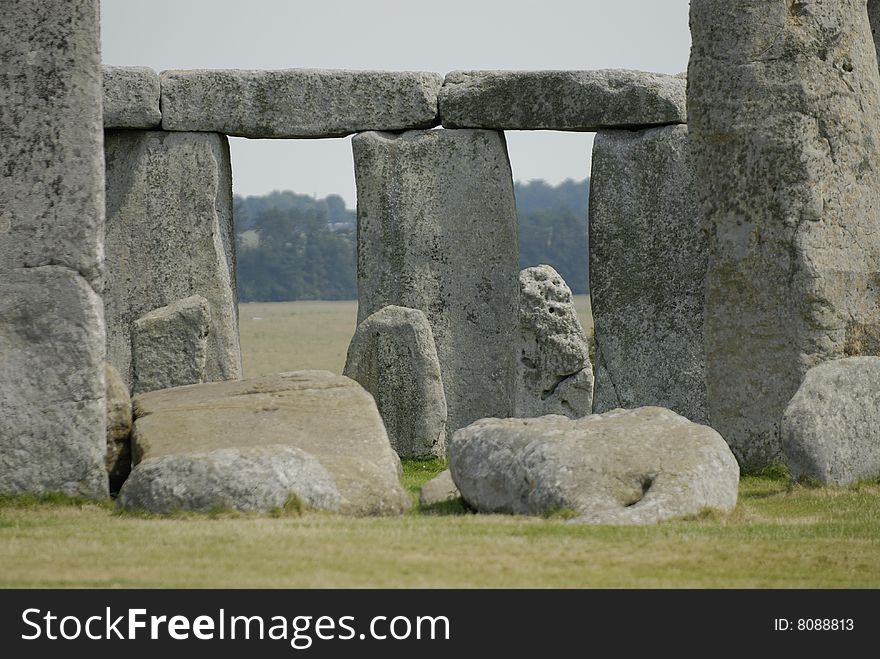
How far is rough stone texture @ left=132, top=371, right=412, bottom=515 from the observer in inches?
444

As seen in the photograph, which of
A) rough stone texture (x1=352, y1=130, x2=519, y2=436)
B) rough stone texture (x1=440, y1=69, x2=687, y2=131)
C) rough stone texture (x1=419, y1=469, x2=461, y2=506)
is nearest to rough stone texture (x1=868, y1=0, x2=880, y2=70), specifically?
rough stone texture (x1=440, y1=69, x2=687, y2=131)

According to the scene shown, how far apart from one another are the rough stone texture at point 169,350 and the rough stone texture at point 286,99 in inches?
116

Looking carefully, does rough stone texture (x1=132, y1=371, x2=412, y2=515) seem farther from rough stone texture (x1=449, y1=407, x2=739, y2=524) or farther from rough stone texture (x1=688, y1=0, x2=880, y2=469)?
rough stone texture (x1=688, y1=0, x2=880, y2=469)

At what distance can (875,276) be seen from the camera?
14422mm

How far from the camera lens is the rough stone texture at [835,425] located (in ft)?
40.4

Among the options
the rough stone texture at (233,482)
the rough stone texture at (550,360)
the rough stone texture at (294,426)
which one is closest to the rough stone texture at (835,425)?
the rough stone texture at (294,426)

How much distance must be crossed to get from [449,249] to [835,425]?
7.07m

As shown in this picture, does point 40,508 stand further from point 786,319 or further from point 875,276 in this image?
point 875,276

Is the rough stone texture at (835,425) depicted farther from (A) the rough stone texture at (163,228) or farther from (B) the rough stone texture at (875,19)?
(A) the rough stone texture at (163,228)

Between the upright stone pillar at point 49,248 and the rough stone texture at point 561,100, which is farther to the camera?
the rough stone texture at point 561,100

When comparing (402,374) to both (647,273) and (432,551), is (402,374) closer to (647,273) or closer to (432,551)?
(647,273)

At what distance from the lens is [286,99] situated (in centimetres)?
1842
